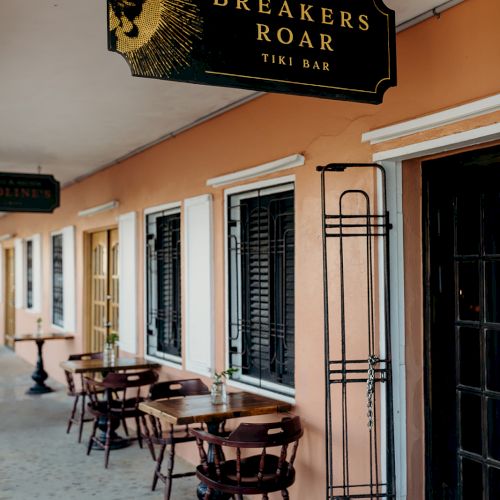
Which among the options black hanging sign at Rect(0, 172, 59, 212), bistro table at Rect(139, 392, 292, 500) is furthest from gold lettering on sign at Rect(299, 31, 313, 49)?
black hanging sign at Rect(0, 172, 59, 212)

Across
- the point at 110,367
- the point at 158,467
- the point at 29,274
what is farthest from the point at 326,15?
the point at 29,274

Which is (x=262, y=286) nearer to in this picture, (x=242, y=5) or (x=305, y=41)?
(x=305, y=41)

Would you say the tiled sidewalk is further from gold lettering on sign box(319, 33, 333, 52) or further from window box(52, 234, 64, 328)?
gold lettering on sign box(319, 33, 333, 52)

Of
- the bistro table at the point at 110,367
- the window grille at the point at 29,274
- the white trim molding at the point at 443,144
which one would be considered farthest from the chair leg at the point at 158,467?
the window grille at the point at 29,274

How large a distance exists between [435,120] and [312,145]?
3.74ft

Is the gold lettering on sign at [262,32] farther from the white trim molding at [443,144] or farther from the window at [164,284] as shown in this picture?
the window at [164,284]

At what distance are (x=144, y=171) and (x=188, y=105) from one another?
184 cm

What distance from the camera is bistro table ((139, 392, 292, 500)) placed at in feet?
13.6

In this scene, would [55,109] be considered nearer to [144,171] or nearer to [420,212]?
[144,171]

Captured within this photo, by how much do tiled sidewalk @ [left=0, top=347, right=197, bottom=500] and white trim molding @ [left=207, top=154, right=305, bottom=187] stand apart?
2367 mm

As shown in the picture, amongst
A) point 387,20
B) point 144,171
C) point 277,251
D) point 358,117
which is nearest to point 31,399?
point 144,171

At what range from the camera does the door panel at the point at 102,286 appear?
836 centimetres

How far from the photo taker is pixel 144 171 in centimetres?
702

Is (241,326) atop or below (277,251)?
below
